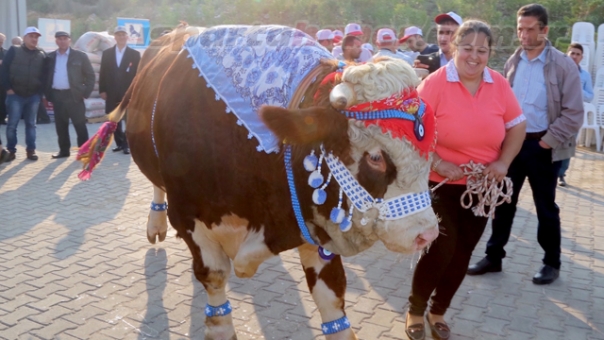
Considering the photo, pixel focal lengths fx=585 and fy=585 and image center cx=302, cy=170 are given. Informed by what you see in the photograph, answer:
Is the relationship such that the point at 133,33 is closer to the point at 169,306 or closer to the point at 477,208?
the point at 169,306

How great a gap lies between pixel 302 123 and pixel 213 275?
147 cm

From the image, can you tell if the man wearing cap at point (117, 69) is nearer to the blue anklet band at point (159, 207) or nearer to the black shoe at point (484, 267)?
the blue anklet band at point (159, 207)

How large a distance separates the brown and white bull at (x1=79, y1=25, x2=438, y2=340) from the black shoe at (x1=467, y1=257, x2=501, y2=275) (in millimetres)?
1903

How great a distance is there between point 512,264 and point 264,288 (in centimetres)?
224

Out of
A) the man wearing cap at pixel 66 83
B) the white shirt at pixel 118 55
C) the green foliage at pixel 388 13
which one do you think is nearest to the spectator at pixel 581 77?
the green foliage at pixel 388 13

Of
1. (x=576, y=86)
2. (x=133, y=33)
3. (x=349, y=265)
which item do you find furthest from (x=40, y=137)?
(x=576, y=86)

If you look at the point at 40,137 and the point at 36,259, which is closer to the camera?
the point at 36,259

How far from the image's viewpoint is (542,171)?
4.48m

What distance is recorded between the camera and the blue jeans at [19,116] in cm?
933

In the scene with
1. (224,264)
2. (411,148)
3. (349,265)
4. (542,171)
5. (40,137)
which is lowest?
(40,137)

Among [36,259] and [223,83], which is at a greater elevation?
[223,83]

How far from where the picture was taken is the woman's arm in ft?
11.0

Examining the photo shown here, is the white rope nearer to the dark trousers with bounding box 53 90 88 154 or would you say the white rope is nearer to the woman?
the woman

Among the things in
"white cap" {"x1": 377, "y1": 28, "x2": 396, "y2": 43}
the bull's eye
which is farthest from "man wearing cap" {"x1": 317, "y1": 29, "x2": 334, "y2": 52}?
the bull's eye
